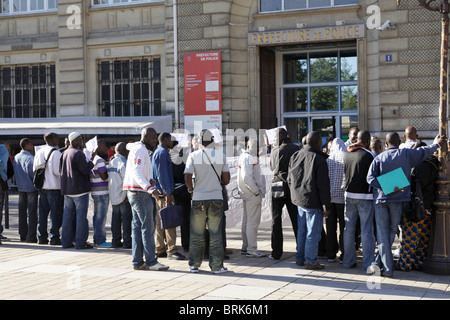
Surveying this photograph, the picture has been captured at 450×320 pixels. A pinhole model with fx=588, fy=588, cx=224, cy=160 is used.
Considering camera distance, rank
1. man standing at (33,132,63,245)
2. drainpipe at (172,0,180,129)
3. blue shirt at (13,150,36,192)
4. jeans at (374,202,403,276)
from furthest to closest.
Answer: drainpipe at (172,0,180,129) → blue shirt at (13,150,36,192) → man standing at (33,132,63,245) → jeans at (374,202,403,276)

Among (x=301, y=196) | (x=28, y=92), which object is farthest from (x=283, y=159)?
(x=28, y=92)

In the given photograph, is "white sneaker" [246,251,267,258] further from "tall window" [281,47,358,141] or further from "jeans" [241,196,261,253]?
"tall window" [281,47,358,141]

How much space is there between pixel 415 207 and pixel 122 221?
5.16 metres

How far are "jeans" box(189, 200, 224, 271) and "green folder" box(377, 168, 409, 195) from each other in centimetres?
226

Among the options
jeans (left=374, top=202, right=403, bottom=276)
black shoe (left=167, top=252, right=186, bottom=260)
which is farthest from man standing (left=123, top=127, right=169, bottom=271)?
jeans (left=374, top=202, right=403, bottom=276)

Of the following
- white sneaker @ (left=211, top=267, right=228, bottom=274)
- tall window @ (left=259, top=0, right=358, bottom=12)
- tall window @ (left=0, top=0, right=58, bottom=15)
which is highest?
tall window @ (left=0, top=0, right=58, bottom=15)

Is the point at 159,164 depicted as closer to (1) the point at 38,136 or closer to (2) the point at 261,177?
(2) the point at 261,177

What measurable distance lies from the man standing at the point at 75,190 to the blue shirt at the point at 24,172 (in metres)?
1.31

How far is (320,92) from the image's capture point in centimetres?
2166

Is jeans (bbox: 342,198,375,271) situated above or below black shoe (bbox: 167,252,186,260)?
above

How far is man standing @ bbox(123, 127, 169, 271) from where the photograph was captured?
27.3ft

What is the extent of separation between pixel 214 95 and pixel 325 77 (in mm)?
4511

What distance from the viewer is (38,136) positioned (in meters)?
21.5
